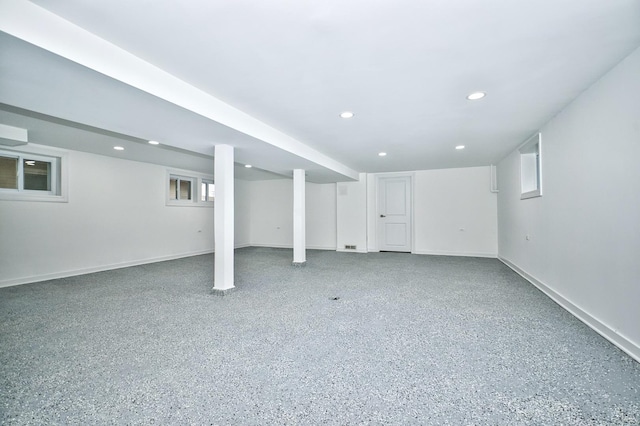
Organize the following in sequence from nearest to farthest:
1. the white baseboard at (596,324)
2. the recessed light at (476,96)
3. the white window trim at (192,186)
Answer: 1. the white baseboard at (596,324)
2. the recessed light at (476,96)
3. the white window trim at (192,186)

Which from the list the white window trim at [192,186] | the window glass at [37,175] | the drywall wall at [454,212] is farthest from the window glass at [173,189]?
the drywall wall at [454,212]

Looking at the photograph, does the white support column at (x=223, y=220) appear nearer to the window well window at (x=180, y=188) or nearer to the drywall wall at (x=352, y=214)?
the window well window at (x=180, y=188)

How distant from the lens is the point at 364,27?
189cm

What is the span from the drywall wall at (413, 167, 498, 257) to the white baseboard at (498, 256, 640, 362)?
3175 mm

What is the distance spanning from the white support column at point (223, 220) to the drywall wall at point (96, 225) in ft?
10.4

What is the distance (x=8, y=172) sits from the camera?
4.68 meters

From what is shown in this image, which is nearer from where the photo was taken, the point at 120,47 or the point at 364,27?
the point at 364,27

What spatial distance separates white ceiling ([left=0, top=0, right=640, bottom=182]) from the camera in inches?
68.9

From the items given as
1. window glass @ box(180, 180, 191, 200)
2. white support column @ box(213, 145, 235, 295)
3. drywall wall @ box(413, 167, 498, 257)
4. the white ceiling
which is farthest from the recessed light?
window glass @ box(180, 180, 191, 200)

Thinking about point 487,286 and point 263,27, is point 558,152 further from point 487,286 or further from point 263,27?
point 263,27

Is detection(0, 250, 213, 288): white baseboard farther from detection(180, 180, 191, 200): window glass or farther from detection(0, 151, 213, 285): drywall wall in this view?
detection(180, 180, 191, 200): window glass

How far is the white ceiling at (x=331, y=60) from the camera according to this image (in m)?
1.75

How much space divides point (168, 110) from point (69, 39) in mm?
919

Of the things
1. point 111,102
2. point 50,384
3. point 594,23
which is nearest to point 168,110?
point 111,102
